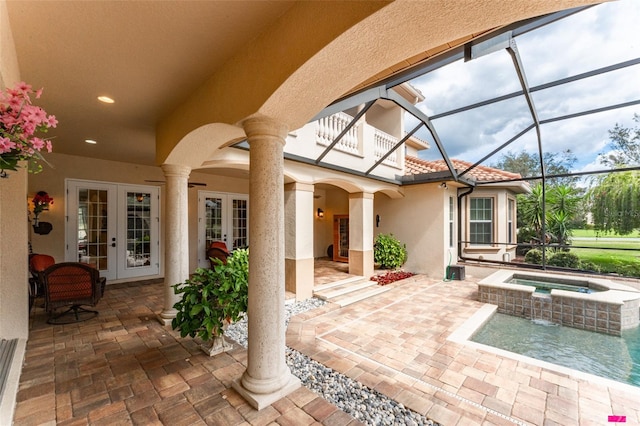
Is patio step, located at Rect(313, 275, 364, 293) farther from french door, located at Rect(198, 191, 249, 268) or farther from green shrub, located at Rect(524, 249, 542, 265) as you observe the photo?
green shrub, located at Rect(524, 249, 542, 265)

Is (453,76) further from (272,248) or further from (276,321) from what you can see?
(276,321)

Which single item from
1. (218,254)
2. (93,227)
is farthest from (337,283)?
(93,227)

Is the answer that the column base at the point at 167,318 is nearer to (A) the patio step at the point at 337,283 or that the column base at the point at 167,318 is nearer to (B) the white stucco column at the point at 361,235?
(A) the patio step at the point at 337,283

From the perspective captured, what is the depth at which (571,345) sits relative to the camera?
4.10 metres

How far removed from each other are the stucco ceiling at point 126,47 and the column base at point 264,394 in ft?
10.1

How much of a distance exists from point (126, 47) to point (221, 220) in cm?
653

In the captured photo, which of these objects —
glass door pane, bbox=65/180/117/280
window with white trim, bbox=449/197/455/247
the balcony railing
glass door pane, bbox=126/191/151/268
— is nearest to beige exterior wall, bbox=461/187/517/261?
window with white trim, bbox=449/197/455/247

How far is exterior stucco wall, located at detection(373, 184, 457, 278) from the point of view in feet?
26.3

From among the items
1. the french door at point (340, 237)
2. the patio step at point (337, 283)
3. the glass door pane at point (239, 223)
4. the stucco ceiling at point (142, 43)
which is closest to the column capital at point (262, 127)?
the stucco ceiling at point (142, 43)

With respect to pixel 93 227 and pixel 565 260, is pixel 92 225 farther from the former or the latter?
pixel 565 260

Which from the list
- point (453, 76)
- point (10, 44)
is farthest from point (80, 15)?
point (453, 76)

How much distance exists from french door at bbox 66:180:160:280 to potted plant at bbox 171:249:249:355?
5013 millimetres

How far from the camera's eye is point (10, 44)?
2.09 meters

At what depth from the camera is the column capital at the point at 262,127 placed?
2381 millimetres
